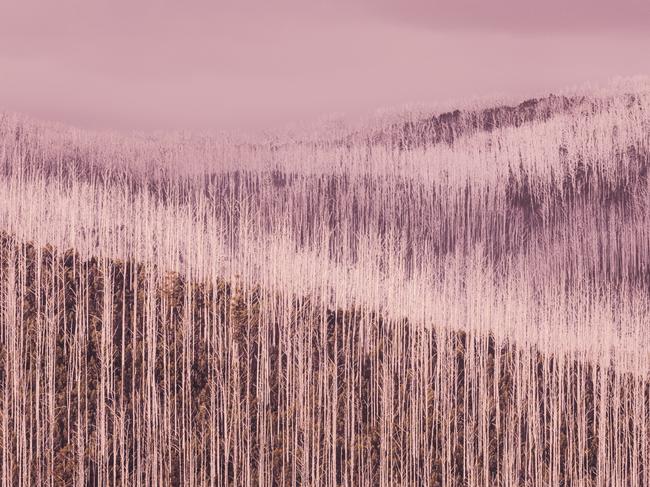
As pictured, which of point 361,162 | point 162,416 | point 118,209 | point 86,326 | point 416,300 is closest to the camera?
point 162,416

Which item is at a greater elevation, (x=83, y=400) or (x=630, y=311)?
(x=630, y=311)

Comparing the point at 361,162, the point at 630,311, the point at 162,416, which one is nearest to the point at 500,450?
the point at 162,416

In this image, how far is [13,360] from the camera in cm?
501

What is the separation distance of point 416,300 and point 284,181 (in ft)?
15.1

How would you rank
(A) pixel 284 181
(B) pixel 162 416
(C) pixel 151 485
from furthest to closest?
(A) pixel 284 181
(B) pixel 162 416
(C) pixel 151 485

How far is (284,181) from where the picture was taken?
1019cm

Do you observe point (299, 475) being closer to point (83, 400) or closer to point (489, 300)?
point (83, 400)

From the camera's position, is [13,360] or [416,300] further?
[416,300]

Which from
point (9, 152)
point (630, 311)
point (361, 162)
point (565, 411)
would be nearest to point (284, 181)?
point (361, 162)

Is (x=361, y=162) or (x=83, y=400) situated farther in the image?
(x=361, y=162)

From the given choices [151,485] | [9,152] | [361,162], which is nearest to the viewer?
[151,485]

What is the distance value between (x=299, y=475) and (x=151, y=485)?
2.60ft

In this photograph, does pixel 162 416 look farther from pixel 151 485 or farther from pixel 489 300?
pixel 489 300

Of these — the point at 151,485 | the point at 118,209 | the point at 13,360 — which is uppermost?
the point at 118,209
